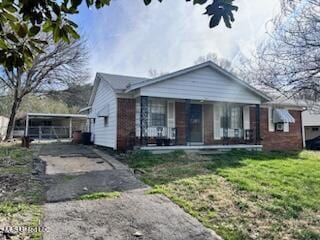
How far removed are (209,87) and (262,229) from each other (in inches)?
408

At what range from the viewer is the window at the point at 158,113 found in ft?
49.4

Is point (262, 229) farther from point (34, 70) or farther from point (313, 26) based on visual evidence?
point (34, 70)

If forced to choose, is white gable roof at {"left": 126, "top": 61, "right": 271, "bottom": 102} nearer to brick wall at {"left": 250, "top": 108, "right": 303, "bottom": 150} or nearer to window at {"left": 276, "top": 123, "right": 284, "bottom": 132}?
brick wall at {"left": 250, "top": 108, "right": 303, "bottom": 150}

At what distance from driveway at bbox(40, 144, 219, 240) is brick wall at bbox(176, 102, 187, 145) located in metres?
7.26

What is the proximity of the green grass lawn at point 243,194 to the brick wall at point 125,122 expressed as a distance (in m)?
2.72

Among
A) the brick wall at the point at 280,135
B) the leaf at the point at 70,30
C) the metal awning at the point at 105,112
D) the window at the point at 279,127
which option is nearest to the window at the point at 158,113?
the metal awning at the point at 105,112

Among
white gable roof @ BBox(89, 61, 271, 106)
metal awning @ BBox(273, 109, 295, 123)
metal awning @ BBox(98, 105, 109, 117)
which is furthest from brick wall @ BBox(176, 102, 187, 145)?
metal awning @ BBox(273, 109, 295, 123)

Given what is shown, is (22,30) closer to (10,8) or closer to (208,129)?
(10,8)

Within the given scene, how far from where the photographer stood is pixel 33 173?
8938 millimetres

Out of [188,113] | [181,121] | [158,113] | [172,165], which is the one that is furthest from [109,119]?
[172,165]

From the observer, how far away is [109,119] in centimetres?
1524

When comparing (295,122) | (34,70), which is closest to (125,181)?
(295,122)

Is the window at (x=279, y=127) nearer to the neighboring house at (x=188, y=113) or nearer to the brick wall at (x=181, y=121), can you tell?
the neighboring house at (x=188, y=113)

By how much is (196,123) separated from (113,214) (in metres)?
11.4
